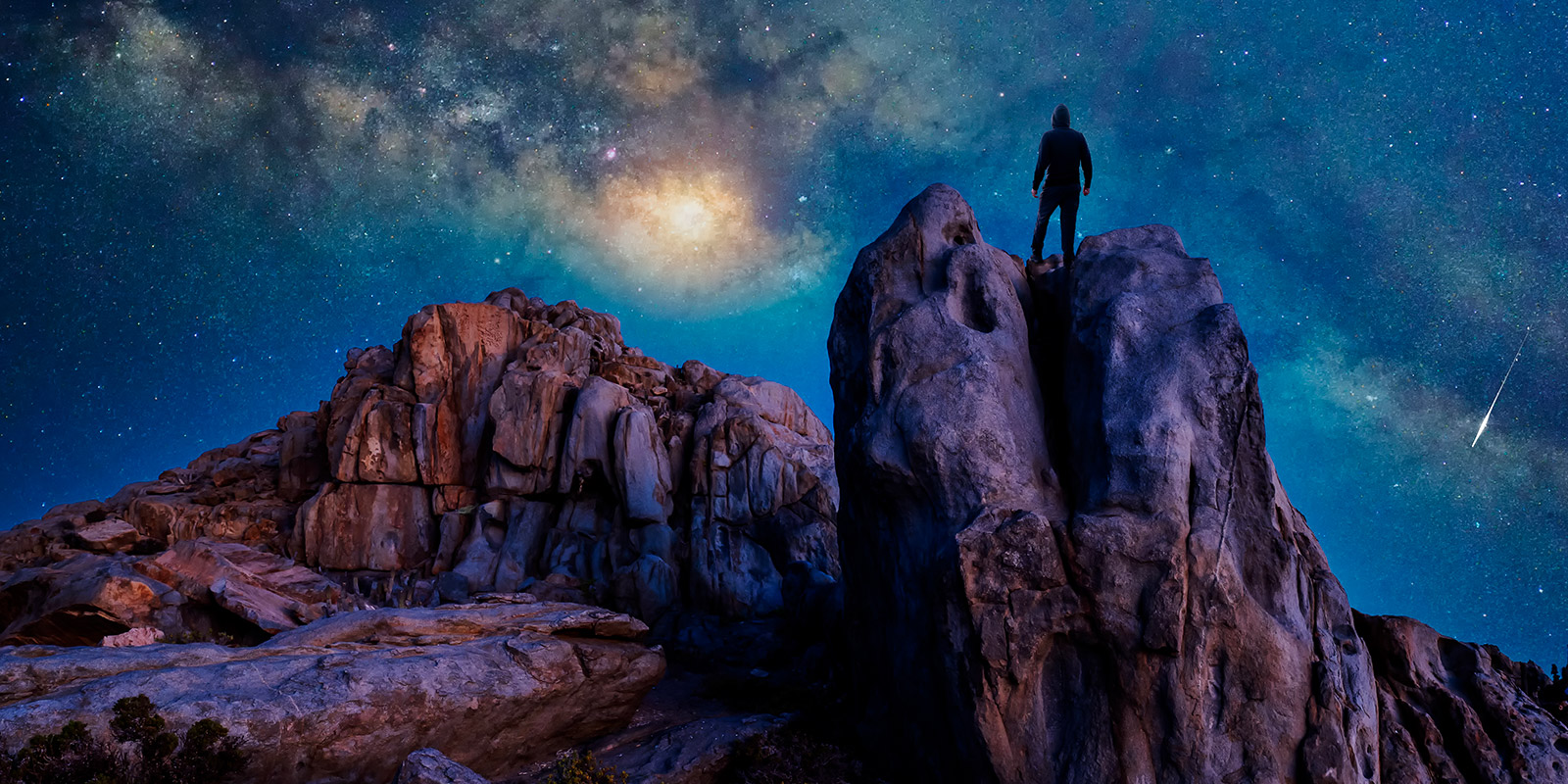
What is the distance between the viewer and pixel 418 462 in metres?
39.9

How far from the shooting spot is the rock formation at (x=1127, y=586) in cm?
1211

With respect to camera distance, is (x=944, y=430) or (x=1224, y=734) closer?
(x=1224, y=734)

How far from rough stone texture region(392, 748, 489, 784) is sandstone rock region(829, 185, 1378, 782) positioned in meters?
8.40

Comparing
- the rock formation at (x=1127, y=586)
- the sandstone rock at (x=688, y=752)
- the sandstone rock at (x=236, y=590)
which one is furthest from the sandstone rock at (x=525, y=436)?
the rock formation at (x=1127, y=586)

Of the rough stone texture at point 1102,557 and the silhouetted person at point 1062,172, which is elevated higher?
the silhouetted person at point 1062,172

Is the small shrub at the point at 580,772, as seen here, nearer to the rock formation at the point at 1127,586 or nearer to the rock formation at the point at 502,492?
the rock formation at the point at 1127,586

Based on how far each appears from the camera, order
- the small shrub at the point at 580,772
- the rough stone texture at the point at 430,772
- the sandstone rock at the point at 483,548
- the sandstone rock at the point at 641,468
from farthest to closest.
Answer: the sandstone rock at the point at 641,468, the sandstone rock at the point at 483,548, the small shrub at the point at 580,772, the rough stone texture at the point at 430,772

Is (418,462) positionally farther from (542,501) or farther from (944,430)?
(944,430)

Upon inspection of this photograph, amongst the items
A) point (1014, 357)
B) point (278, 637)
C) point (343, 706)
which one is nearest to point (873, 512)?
point (1014, 357)

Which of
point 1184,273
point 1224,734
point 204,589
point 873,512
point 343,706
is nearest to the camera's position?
point 1224,734

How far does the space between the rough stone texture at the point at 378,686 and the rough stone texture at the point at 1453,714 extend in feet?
52.0

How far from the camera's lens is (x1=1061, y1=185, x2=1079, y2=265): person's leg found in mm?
19469

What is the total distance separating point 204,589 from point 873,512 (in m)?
24.3

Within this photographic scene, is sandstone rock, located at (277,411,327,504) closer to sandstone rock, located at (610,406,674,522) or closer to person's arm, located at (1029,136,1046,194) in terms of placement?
sandstone rock, located at (610,406,674,522)
